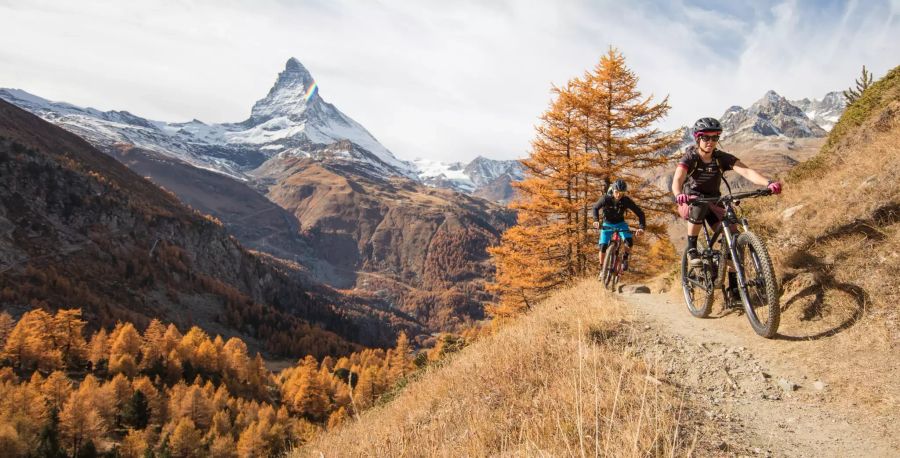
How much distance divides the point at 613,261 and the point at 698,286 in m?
3.30

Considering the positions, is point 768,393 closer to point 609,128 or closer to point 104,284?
point 609,128

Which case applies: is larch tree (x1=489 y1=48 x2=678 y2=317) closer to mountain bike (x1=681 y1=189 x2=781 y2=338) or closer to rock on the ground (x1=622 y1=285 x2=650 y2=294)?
rock on the ground (x1=622 y1=285 x2=650 y2=294)

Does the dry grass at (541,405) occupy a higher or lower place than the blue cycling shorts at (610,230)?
lower

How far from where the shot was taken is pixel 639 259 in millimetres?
20000

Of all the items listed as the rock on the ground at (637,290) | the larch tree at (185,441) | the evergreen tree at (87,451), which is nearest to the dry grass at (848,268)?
the rock on the ground at (637,290)

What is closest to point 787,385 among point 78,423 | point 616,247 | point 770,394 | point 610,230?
point 770,394

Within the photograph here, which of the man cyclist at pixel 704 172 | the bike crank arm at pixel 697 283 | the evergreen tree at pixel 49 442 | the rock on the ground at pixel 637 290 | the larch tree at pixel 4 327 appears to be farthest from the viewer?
the larch tree at pixel 4 327

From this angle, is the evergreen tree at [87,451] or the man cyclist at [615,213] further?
the evergreen tree at [87,451]

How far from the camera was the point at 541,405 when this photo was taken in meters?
4.85

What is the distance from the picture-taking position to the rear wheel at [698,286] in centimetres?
773

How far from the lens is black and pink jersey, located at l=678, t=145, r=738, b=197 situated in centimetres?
722

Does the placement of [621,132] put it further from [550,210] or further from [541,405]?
[541,405]

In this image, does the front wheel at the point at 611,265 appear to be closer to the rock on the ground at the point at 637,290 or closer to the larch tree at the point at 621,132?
the rock on the ground at the point at 637,290

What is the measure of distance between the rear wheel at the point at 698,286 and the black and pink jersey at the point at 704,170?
1330mm
